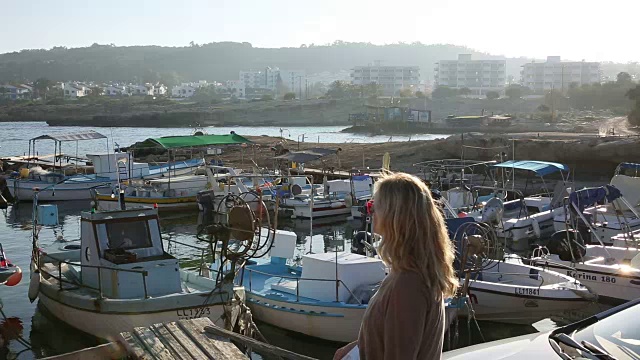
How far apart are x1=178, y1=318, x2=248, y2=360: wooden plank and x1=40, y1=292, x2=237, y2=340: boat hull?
224 inches

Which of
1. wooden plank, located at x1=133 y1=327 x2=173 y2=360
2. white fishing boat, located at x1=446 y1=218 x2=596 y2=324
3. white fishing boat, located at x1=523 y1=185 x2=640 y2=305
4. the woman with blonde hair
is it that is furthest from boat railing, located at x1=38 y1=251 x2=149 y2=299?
the woman with blonde hair

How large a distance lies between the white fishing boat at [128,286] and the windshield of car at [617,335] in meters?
8.10

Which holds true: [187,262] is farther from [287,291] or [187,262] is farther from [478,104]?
[478,104]

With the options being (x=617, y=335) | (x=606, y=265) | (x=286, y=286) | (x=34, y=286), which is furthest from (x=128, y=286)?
(x=617, y=335)

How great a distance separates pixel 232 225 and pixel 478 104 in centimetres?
14264

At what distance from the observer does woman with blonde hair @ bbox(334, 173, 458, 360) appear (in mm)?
3432

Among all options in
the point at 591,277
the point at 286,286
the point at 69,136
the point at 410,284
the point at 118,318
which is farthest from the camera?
the point at 69,136

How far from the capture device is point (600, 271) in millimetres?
16406

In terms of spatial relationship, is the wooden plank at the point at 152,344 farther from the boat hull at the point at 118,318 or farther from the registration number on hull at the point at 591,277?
the registration number on hull at the point at 591,277

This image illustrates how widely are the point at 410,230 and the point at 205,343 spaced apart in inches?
133

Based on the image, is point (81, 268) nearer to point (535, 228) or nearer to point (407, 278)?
point (407, 278)

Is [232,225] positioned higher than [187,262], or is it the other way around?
[232,225]

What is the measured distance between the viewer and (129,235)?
14.5 meters

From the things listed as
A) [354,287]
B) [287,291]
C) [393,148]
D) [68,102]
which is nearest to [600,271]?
[354,287]
